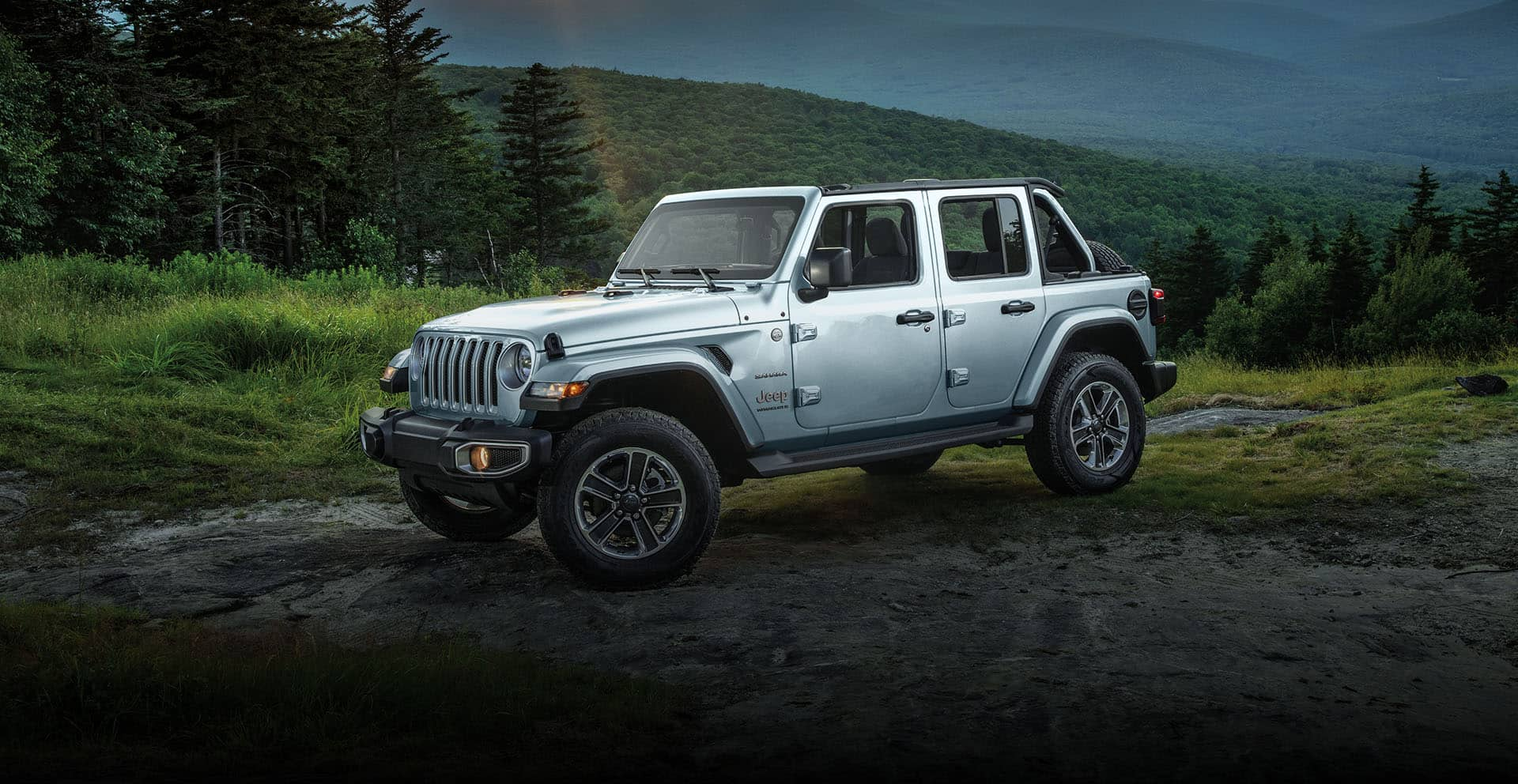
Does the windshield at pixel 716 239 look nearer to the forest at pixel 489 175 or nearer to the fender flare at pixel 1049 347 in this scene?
the fender flare at pixel 1049 347

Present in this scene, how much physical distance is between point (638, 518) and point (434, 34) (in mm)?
55799

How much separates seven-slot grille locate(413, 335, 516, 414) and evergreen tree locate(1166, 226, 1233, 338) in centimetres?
8891

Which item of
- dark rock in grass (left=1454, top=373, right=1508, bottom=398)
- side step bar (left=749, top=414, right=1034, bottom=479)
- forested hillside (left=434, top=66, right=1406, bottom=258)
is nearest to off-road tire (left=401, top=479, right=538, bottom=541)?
side step bar (left=749, top=414, right=1034, bottom=479)

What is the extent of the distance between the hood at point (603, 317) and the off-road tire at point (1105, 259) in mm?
3411

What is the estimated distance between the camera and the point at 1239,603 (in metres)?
5.93

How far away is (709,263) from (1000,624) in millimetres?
2822

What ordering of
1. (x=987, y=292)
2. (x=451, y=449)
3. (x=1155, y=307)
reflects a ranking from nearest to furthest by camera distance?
(x=451, y=449) → (x=987, y=292) → (x=1155, y=307)

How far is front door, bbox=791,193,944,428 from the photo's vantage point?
22.4ft

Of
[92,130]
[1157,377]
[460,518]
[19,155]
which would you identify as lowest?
[460,518]

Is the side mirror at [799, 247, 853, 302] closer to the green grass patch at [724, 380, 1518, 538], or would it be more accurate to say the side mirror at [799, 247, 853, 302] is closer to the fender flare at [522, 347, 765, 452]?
the fender flare at [522, 347, 765, 452]

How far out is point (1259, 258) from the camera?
92.3 meters

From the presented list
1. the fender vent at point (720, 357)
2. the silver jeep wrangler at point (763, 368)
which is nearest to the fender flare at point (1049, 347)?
the silver jeep wrangler at point (763, 368)

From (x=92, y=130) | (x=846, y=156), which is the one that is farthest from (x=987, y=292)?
(x=846, y=156)

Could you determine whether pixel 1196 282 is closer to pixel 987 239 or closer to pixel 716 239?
pixel 987 239
